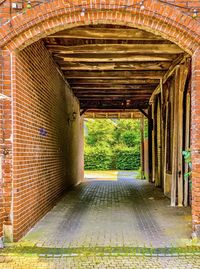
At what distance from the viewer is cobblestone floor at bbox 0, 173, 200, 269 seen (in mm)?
4035

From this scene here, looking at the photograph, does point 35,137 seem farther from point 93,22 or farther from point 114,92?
point 114,92

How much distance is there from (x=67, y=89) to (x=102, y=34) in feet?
15.3

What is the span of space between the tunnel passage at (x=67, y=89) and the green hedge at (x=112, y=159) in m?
16.0

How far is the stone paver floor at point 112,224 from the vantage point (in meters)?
4.85

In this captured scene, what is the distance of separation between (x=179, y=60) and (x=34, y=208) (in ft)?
15.4

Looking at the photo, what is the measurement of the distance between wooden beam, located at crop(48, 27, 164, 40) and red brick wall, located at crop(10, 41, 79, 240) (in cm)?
64

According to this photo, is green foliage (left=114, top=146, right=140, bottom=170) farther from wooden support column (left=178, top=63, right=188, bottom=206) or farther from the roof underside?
wooden support column (left=178, top=63, right=188, bottom=206)

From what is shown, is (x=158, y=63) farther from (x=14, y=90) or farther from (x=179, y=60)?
(x=14, y=90)

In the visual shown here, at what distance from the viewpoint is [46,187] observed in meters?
7.02

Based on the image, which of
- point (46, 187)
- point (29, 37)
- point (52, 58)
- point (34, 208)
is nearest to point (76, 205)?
point (46, 187)

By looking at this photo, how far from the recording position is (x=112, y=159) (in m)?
28.2

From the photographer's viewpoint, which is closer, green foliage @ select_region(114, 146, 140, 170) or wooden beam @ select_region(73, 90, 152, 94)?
wooden beam @ select_region(73, 90, 152, 94)

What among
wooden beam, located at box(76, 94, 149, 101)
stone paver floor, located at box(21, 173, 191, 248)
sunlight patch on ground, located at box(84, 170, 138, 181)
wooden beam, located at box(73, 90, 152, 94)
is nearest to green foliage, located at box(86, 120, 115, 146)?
sunlight patch on ground, located at box(84, 170, 138, 181)

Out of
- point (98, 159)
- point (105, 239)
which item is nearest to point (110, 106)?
point (105, 239)
